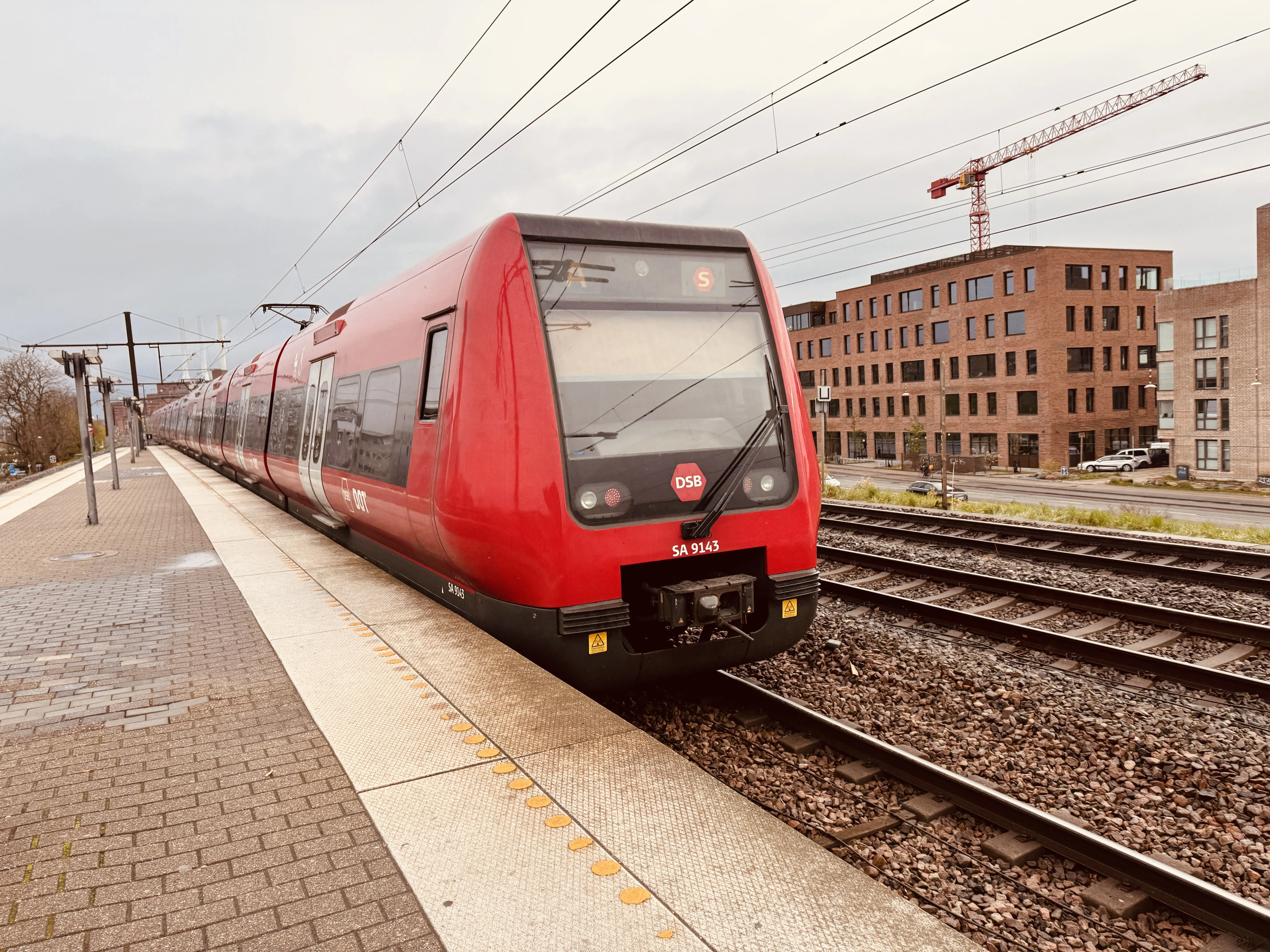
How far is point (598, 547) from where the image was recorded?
4.82 meters

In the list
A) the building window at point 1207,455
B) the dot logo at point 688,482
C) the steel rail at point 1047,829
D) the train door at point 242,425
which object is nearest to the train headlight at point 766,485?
the dot logo at point 688,482

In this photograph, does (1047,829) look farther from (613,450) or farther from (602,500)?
(613,450)

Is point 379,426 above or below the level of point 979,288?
below

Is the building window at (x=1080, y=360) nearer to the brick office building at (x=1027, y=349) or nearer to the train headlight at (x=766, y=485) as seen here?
the brick office building at (x=1027, y=349)

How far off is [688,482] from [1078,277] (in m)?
57.9

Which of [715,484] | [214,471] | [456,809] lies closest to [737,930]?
[456,809]

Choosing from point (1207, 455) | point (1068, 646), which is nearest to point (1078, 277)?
point (1207, 455)

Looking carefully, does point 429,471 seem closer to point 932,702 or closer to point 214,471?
point 932,702

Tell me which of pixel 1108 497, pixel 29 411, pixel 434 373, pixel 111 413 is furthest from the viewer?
pixel 29 411

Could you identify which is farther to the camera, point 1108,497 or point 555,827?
point 1108,497

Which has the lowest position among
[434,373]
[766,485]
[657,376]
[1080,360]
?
[766,485]

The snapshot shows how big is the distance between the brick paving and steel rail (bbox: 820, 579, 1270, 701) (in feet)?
20.2

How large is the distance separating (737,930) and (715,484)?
2.87 meters

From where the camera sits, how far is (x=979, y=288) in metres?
56.9
